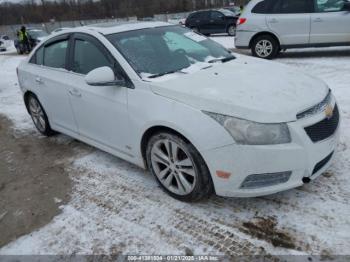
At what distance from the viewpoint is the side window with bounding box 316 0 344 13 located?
8.34 meters

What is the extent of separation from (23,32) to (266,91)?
20195 millimetres

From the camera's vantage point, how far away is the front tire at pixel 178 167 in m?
2.80

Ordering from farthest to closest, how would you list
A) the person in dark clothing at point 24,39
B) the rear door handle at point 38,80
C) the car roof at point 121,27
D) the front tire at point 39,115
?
the person in dark clothing at point 24,39 < the front tire at point 39,115 < the rear door handle at point 38,80 < the car roof at point 121,27

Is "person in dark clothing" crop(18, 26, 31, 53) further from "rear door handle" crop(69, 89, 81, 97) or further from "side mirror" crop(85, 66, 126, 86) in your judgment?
"side mirror" crop(85, 66, 126, 86)

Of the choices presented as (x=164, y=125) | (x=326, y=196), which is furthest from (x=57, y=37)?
(x=326, y=196)

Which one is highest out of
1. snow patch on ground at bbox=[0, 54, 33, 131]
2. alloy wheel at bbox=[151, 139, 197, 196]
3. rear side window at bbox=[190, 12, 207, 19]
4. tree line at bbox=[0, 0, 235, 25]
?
tree line at bbox=[0, 0, 235, 25]

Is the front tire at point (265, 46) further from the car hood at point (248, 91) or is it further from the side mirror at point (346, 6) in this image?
the car hood at point (248, 91)

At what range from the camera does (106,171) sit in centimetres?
388

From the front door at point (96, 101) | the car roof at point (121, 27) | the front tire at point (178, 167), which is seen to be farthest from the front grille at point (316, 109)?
the car roof at point (121, 27)

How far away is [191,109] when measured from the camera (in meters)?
2.74

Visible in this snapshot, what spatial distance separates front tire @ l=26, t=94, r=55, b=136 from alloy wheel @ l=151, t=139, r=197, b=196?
95.4 inches

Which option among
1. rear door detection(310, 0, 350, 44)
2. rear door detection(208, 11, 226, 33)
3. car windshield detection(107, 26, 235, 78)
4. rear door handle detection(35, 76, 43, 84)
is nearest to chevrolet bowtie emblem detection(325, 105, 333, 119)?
car windshield detection(107, 26, 235, 78)

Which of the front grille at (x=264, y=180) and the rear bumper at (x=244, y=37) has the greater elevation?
the rear bumper at (x=244, y=37)

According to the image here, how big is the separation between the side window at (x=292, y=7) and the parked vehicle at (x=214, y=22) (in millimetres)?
8617
